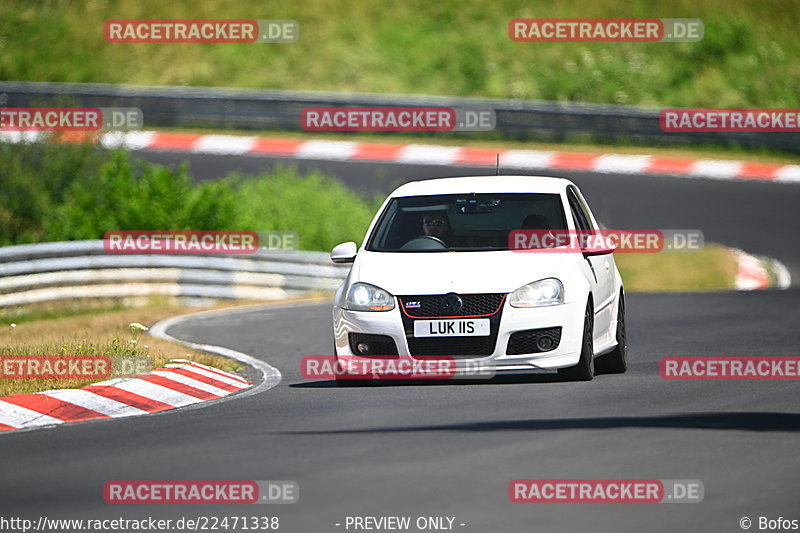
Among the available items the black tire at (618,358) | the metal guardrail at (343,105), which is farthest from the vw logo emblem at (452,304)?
the metal guardrail at (343,105)

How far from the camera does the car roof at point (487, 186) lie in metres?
12.7

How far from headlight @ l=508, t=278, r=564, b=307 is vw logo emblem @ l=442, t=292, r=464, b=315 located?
14.2 inches

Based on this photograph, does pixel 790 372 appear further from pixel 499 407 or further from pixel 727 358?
pixel 499 407

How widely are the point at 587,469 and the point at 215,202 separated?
15.3 metres

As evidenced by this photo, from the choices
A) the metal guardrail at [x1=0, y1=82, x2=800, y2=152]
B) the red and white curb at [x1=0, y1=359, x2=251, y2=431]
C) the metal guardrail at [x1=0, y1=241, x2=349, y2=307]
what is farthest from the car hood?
the metal guardrail at [x1=0, y1=82, x2=800, y2=152]

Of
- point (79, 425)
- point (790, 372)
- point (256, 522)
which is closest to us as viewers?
point (256, 522)

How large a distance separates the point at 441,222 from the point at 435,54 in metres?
28.2

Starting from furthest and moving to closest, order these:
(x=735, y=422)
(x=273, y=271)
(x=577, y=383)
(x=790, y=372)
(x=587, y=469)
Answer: (x=273, y=271), (x=790, y=372), (x=577, y=383), (x=735, y=422), (x=587, y=469)

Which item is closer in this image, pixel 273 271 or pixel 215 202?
pixel 273 271

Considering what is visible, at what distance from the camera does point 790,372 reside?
12.9 meters

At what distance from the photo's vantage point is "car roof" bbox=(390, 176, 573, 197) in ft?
41.8

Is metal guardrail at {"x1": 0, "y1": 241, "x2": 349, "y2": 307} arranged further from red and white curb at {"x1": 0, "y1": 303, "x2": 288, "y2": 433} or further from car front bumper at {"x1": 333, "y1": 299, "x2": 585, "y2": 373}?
car front bumper at {"x1": 333, "y1": 299, "x2": 585, "y2": 373}

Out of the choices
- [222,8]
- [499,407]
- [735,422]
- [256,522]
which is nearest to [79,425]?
[499,407]

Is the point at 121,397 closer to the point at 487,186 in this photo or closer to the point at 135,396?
the point at 135,396
